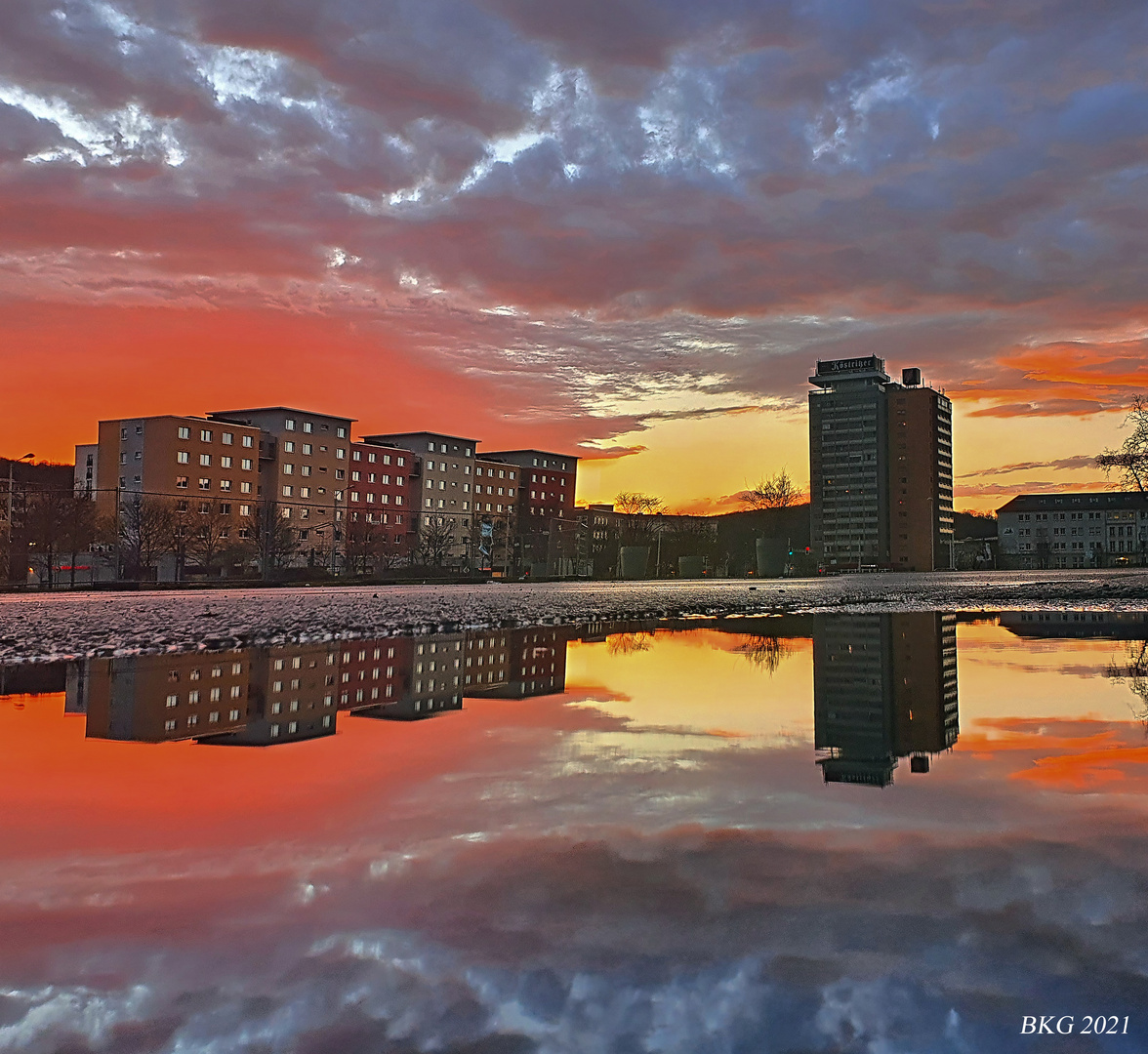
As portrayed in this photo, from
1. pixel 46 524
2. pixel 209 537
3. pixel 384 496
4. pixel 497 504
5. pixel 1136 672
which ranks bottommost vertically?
pixel 1136 672

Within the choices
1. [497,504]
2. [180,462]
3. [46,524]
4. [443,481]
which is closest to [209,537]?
[180,462]

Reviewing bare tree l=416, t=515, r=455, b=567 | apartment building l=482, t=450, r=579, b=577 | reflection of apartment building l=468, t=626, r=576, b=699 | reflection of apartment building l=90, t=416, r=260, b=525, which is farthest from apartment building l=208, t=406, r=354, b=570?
reflection of apartment building l=468, t=626, r=576, b=699

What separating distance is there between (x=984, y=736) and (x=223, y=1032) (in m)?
5.29

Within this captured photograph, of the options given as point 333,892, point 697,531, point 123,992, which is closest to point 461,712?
point 333,892

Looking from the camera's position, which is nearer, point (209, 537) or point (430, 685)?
point (430, 685)

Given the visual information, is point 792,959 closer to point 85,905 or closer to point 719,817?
point 719,817

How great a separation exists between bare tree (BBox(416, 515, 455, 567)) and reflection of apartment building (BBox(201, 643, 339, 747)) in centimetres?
8703

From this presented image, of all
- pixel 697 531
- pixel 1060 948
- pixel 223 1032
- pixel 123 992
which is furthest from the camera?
pixel 697 531

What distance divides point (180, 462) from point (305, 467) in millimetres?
18206

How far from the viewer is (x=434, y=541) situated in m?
111

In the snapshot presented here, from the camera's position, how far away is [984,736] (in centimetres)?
623

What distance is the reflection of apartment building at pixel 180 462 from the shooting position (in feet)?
340

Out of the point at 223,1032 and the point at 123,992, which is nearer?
the point at 223,1032

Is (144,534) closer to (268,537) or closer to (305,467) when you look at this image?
(268,537)
